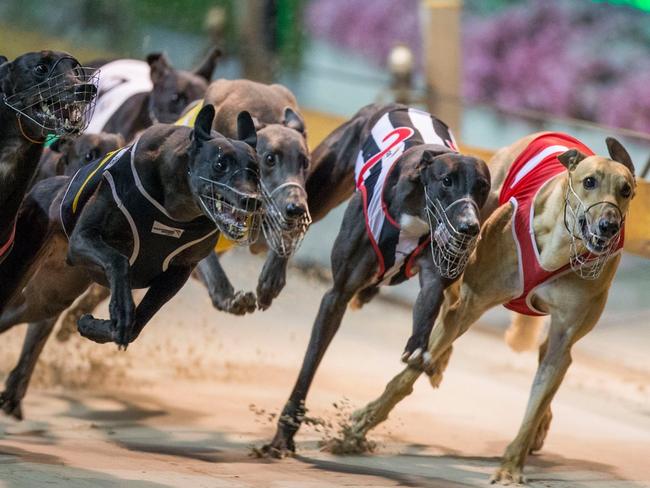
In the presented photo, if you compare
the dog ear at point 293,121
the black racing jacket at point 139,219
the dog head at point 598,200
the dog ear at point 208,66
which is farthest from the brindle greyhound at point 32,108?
the dog ear at point 208,66

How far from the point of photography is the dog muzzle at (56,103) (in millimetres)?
4543

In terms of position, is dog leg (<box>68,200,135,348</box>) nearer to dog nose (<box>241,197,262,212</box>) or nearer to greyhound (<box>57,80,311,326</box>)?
dog nose (<box>241,197,262,212</box>)

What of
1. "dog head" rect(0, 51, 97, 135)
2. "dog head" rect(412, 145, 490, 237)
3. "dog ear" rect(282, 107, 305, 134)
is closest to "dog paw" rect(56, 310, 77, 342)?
"dog ear" rect(282, 107, 305, 134)

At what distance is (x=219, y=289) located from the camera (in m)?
5.70

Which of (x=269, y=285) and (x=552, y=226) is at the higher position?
(x=552, y=226)

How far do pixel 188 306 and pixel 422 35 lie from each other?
3.39m

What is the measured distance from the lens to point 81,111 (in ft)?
15.0

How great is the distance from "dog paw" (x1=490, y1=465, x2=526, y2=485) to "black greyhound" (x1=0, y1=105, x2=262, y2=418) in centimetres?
149

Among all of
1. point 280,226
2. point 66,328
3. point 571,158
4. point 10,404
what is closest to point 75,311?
point 66,328

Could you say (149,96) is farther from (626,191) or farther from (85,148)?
(626,191)

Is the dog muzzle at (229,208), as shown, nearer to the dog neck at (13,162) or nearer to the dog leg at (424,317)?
the dog neck at (13,162)

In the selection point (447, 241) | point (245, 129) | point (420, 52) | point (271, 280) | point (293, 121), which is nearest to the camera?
point (245, 129)

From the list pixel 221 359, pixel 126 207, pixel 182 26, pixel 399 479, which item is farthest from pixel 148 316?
pixel 182 26

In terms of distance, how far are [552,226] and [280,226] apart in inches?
43.3
